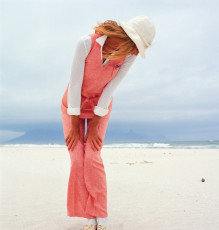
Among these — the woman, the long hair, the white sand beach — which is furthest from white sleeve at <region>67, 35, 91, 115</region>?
the white sand beach

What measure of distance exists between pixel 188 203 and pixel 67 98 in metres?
2.06

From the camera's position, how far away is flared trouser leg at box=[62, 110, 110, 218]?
7.84 ft

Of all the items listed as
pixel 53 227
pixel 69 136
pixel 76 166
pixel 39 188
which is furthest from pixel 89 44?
pixel 39 188

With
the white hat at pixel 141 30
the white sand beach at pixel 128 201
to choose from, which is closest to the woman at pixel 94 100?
the white hat at pixel 141 30

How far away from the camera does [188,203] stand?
3430mm

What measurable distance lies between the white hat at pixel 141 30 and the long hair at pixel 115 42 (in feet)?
0.22

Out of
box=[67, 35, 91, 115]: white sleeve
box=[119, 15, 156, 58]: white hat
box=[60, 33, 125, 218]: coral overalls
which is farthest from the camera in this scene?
box=[60, 33, 125, 218]: coral overalls

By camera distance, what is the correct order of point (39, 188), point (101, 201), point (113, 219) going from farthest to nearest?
1. point (39, 188)
2. point (113, 219)
3. point (101, 201)

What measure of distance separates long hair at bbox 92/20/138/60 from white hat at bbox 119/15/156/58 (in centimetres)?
7

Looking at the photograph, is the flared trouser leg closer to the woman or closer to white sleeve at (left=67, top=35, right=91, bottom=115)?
the woman

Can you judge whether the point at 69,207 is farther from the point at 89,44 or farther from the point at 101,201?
the point at 89,44

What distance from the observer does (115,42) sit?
7.43 feet

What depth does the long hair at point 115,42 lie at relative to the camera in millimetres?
2207

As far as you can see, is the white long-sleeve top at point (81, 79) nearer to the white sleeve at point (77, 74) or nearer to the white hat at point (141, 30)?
the white sleeve at point (77, 74)
